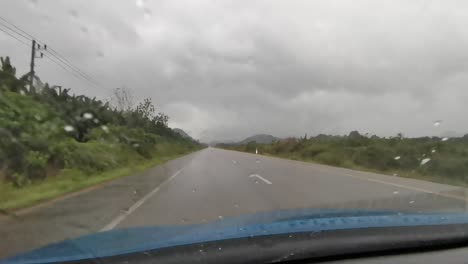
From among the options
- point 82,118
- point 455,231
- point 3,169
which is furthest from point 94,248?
point 82,118

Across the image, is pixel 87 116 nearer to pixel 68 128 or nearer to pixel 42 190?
pixel 68 128

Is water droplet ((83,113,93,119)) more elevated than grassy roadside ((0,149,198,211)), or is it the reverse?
water droplet ((83,113,93,119))

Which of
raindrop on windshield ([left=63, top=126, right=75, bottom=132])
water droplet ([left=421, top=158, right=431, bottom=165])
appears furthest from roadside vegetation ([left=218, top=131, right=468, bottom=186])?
raindrop on windshield ([left=63, top=126, right=75, bottom=132])

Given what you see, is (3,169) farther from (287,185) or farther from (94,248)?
(94,248)

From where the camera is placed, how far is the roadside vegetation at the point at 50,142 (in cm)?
1357

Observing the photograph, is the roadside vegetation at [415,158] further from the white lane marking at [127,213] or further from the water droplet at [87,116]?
the water droplet at [87,116]

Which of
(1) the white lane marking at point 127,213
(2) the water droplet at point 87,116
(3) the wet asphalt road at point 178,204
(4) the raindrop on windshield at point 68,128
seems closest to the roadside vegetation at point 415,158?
(3) the wet asphalt road at point 178,204

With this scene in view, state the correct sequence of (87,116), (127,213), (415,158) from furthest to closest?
(87,116), (415,158), (127,213)

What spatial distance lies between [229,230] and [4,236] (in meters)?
4.41

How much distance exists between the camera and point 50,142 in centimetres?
1733

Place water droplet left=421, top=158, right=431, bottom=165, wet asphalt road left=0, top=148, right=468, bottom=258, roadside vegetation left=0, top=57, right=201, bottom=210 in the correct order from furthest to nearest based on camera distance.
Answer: water droplet left=421, top=158, right=431, bottom=165 < roadside vegetation left=0, top=57, right=201, bottom=210 < wet asphalt road left=0, top=148, right=468, bottom=258

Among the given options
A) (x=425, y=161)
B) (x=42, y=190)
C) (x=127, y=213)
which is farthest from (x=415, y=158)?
(x=127, y=213)

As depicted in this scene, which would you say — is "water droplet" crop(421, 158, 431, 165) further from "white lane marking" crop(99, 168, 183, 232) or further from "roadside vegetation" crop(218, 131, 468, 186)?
"white lane marking" crop(99, 168, 183, 232)

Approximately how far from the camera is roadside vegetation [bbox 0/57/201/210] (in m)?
13.6
